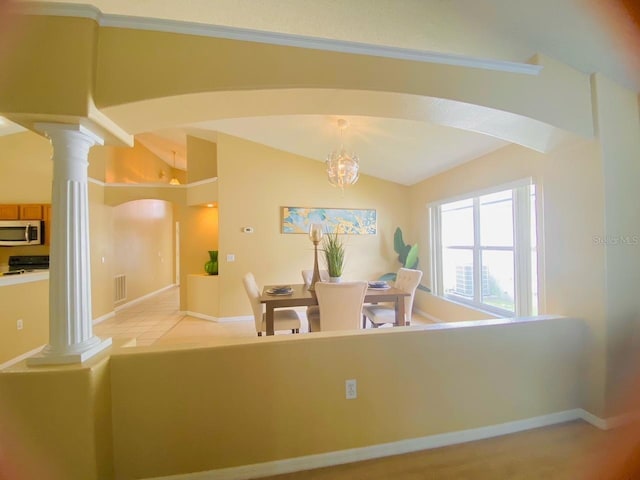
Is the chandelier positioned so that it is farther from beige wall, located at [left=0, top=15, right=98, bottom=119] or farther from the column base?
the column base

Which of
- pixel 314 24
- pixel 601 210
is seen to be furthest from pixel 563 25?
pixel 314 24

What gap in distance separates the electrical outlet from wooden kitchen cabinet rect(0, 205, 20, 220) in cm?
568

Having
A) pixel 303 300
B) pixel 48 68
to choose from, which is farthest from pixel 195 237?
pixel 48 68

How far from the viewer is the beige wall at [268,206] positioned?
4.88 metres

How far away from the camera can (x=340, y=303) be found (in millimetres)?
2516

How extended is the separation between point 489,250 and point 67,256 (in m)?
4.26

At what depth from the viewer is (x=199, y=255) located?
5492 mm

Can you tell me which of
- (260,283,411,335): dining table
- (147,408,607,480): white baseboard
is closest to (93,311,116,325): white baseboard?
(260,283,411,335): dining table

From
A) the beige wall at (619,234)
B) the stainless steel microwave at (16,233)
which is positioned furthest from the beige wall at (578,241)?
the stainless steel microwave at (16,233)

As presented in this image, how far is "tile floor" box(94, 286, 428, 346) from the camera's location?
3.91 m

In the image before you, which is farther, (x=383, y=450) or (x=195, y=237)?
(x=195, y=237)

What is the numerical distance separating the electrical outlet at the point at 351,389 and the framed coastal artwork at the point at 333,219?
12.0 ft

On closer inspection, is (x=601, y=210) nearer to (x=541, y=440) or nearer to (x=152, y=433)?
(x=541, y=440)

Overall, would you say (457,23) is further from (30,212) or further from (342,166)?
(30,212)
